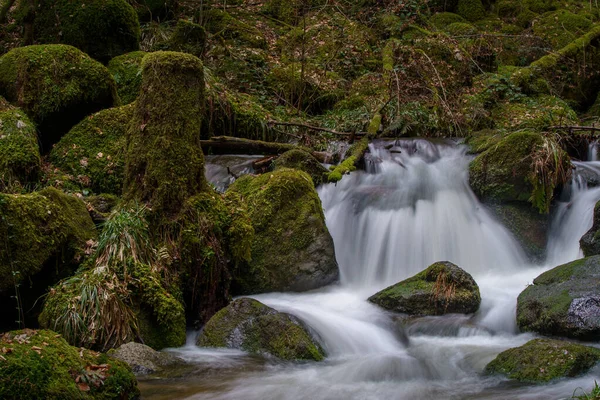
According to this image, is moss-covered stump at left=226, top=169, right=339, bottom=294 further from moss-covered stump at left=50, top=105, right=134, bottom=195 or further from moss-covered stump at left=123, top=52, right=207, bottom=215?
moss-covered stump at left=50, top=105, right=134, bottom=195

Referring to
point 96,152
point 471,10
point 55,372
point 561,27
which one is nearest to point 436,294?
point 55,372

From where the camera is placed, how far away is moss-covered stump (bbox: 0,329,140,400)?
10.5 ft

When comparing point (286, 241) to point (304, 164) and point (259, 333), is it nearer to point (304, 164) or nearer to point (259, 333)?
point (259, 333)

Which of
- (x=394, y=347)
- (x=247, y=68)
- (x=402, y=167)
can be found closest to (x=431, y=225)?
(x=402, y=167)

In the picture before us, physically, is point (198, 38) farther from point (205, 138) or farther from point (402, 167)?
point (402, 167)

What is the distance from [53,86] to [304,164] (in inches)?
152

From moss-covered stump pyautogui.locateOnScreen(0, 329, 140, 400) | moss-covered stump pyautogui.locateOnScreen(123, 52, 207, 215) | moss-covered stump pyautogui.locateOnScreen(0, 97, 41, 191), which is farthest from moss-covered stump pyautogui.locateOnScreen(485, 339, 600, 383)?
moss-covered stump pyautogui.locateOnScreen(0, 97, 41, 191)

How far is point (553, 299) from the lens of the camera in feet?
19.1

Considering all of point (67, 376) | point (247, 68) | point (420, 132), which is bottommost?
point (67, 376)

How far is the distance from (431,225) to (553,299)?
289 centimetres

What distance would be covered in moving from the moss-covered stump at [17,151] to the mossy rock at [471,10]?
14929mm

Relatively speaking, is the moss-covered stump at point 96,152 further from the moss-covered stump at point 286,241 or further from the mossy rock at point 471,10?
the mossy rock at point 471,10

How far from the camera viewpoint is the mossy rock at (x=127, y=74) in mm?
10516

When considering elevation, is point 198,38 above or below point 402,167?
above
